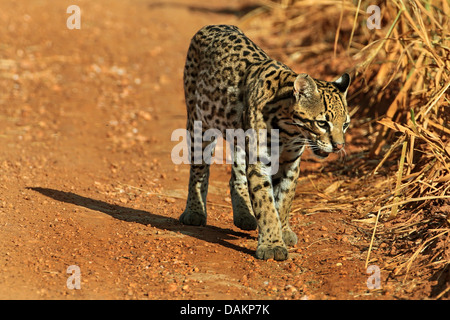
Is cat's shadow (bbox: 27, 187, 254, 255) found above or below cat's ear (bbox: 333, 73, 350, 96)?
below

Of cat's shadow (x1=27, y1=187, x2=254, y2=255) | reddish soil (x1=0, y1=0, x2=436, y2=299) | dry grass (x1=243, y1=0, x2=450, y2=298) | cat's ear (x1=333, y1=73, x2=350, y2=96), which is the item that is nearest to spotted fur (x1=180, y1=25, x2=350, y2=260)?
cat's ear (x1=333, y1=73, x2=350, y2=96)

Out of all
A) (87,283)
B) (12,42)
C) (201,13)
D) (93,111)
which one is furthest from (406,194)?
(201,13)

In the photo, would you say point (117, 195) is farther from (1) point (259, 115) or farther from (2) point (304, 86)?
(2) point (304, 86)

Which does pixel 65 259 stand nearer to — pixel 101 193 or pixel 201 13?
pixel 101 193

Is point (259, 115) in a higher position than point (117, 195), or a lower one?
higher

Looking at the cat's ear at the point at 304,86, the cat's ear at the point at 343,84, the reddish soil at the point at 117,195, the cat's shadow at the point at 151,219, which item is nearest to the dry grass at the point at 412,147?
the reddish soil at the point at 117,195

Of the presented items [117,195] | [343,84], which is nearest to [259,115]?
[343,84]

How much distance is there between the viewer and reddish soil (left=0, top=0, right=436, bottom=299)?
18.6ft

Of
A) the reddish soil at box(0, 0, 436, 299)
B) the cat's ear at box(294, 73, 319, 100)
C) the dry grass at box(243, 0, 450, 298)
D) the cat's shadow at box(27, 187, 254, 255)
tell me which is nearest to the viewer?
the reddish soil at box(0, 0, 436, 299)

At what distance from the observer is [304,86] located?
5.93m

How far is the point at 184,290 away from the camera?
552cm

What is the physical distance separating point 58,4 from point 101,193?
393 inches

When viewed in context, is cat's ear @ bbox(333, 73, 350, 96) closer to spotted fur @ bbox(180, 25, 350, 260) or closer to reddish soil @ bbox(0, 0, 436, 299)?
spotted fur @ bbox(180, 25, 350, 260)

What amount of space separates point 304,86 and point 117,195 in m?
3.04
